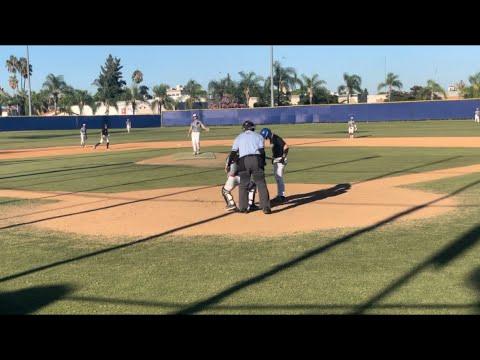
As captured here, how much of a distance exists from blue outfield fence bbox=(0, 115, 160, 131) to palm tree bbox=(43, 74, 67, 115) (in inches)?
1379

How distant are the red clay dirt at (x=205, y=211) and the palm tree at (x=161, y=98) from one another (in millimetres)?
91086

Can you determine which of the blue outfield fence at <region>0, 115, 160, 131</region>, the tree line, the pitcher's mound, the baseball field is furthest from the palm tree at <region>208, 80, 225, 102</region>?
the baseball field

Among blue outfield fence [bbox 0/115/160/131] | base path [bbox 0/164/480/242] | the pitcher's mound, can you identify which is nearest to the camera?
base path [bbox 0/164/480/242]

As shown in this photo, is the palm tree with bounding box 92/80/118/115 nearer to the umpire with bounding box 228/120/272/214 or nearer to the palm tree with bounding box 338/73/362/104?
the palm tree with bounding box 338/73/362/104

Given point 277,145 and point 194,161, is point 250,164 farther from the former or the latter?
point 194,161

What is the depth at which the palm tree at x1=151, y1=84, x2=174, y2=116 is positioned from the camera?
102531 mm

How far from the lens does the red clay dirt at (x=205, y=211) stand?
8711mm

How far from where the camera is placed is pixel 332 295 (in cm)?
527

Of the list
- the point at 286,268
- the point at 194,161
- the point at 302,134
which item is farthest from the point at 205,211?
the point at 302,134
